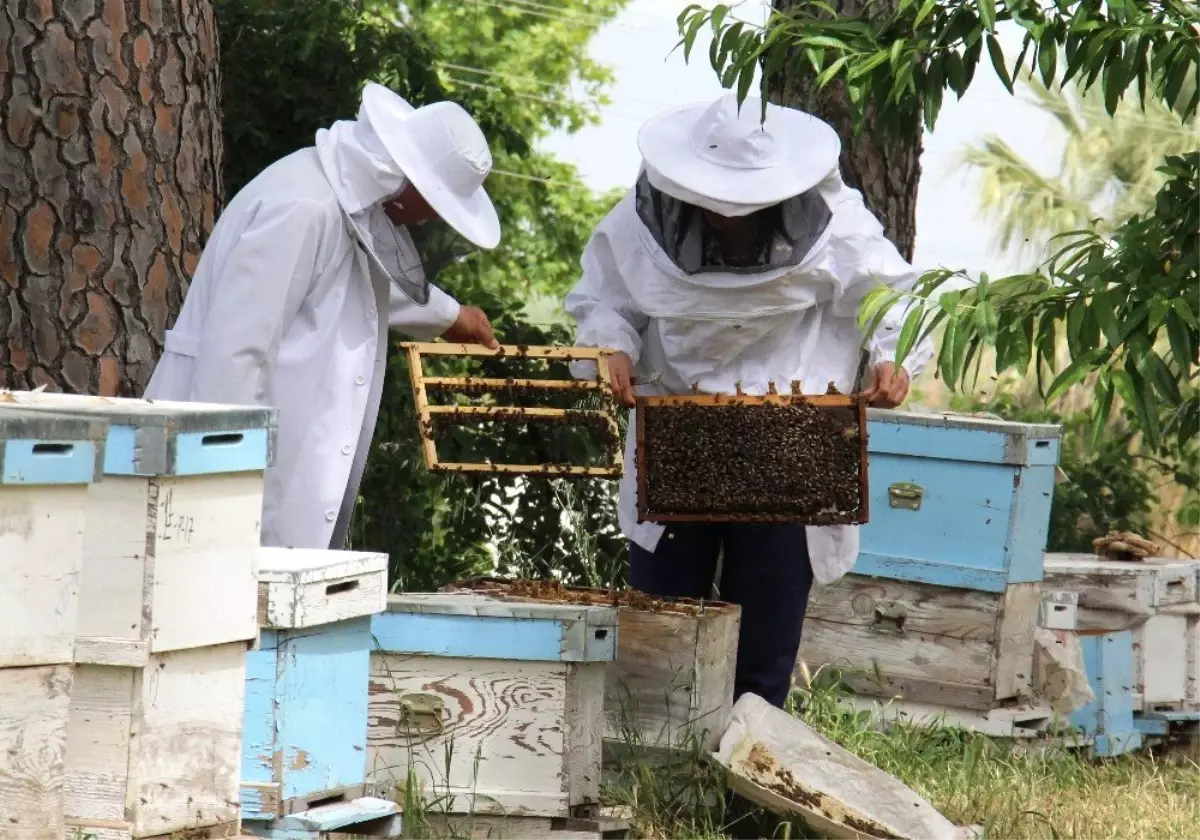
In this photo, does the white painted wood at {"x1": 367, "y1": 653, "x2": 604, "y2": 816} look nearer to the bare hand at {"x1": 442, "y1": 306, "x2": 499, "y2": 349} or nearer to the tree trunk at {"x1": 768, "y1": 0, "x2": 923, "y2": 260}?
the bare hand at {"x1": 442, "y1": 306, "x2": 499, "y2": 349}

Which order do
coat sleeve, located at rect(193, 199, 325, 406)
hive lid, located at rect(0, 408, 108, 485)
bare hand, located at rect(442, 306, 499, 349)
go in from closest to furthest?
hive lid, located at rect(0, 408, 108, 485)
coat sleeve, located at rect(193, 199, 325, 406)
bare hand, located at rect(442, 306, 499, 349)

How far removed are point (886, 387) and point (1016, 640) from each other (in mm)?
1172

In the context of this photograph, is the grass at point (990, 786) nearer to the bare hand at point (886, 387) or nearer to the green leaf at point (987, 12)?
the bare hand at point (886, 387)

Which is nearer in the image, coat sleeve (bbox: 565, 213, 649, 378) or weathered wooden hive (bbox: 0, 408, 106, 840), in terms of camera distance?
weathered wooden hive (bbox: 0, 408, 106, 840)

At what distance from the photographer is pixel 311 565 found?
2805 millimetres

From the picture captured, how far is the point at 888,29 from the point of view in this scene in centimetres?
275

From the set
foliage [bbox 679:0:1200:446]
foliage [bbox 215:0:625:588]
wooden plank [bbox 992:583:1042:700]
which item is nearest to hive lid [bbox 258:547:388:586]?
foliage [bbox 679:0:1200:446]

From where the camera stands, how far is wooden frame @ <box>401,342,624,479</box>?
3668 mm

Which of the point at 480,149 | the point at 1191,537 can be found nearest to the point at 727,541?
the point at 480,149

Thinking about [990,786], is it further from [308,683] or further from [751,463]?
[308,683]

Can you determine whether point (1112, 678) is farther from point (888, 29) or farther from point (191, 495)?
point (191, 495)

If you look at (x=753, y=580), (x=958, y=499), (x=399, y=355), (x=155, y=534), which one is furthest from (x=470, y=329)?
(x=399, y=355)

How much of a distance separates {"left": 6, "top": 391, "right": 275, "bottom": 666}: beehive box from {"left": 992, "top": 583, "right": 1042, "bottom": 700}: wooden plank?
2.67 m

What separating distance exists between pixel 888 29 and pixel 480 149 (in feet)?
3.18
